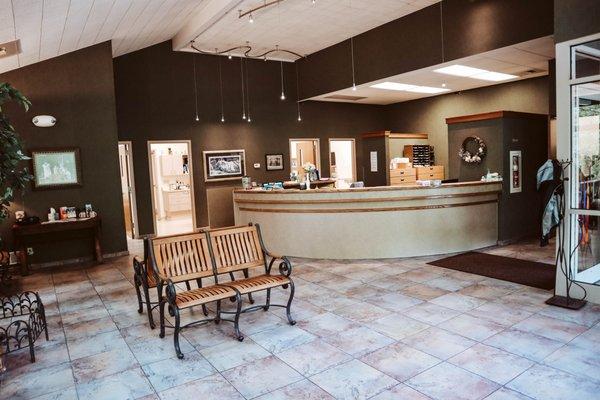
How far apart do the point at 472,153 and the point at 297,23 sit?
→ 4145mm

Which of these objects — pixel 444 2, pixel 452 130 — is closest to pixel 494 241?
pixel 452 130

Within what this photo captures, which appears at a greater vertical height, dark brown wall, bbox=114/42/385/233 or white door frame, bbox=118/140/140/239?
dark brown wall, bbox=114/42/385/233

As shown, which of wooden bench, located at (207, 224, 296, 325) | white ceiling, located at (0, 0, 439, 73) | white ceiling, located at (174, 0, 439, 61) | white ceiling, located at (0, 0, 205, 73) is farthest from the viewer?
white ceiling, located at (174, 0, 439, 61)

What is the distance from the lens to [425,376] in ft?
9.57

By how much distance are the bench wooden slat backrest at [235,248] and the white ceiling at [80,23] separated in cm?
288

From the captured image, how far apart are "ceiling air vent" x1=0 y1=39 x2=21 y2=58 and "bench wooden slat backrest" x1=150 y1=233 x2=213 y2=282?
3.11 metres

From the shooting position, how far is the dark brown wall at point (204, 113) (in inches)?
367

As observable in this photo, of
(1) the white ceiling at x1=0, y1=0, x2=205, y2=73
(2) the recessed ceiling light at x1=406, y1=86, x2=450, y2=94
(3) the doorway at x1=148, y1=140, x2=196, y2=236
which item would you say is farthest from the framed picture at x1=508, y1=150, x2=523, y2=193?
(3) the doorway at x1=148, y1=140, x2=196, y2=236

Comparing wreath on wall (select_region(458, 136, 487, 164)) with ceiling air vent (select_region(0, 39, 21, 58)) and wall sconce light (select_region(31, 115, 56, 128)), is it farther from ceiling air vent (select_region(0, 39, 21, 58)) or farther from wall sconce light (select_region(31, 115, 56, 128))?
wall sconce light (select_region(31, 115, 56, 128))

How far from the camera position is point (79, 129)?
7.21m

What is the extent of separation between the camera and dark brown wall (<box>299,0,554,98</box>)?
6094 millimetres

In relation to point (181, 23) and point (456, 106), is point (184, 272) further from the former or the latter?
point (456, 106)

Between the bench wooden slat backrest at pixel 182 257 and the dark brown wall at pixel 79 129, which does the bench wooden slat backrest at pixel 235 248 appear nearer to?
the bench wooden slat backrest at pixel 182 257

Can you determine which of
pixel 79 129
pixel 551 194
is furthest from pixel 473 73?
pixel 79 129
